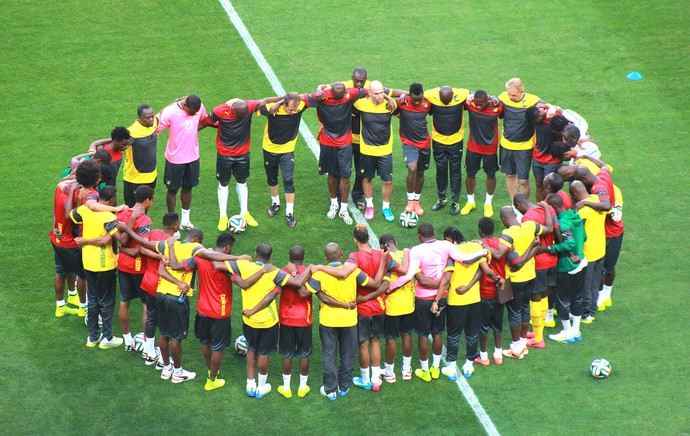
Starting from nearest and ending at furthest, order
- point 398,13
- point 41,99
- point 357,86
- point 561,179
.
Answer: point 561,179
point 357,86
point 41,99
point 398,13

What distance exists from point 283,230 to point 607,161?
5.64 m

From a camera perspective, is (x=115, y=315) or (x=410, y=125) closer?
(x=115, y=315)

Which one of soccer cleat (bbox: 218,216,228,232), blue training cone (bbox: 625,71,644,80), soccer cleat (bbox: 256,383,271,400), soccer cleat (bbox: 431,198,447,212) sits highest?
soccer cleat (bbox: 218,216,228,232)

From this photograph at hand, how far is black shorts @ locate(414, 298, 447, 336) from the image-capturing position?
549 inches

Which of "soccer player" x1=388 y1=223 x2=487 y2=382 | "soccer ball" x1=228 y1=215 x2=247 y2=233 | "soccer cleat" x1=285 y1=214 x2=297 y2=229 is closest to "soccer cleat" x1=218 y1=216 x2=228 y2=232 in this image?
"soccer ball" x1=228 y1=215 x2=247 y2=233

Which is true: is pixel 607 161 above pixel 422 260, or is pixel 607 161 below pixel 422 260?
below

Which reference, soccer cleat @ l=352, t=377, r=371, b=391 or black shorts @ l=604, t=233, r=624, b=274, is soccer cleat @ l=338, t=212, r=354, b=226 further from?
black shorts @ l=604, t=233, r=624, b=274

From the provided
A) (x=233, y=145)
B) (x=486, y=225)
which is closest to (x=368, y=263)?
(x=486, y=225)

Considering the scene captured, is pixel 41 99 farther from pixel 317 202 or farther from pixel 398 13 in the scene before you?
pixel 398 13

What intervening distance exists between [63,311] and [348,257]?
13.0ft

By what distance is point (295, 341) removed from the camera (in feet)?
45.0

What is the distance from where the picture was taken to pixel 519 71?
67.6 feet

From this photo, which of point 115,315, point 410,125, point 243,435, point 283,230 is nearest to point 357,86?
point 410,125

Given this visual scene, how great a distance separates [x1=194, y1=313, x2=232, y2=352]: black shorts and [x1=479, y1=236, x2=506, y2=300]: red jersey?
323 cm
